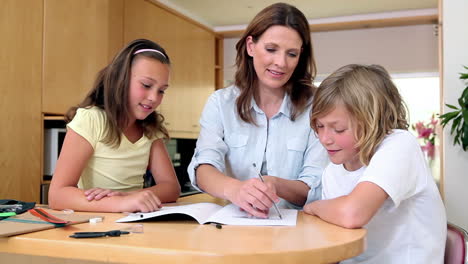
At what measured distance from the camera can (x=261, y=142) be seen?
165 cm

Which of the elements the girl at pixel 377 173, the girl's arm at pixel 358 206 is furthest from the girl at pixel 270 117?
the girl's arm at pixel 358 206

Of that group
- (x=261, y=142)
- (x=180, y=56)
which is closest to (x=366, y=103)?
(x=261, y=142)

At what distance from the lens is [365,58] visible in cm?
537

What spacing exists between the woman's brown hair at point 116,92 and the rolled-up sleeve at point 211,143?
22cm

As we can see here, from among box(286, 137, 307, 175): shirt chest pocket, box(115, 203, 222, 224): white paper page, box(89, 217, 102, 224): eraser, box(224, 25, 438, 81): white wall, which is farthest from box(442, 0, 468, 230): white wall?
box(89, 217, 102, 224): eraser

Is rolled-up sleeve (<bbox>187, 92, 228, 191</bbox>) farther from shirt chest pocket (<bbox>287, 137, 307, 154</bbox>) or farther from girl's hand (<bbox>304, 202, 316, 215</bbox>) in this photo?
girl's hand (<bbox>304, 202, 316, 215</bbox>)

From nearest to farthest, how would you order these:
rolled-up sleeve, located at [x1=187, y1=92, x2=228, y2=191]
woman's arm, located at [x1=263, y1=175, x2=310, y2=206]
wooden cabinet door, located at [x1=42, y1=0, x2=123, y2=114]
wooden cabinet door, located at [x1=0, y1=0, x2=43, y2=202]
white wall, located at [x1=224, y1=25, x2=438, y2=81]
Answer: woman's arm, located at [x1=263, y1=175, x2=310, y2=206], rolled-up sleeve, located at [x1=187, y1=92, x2=228, y2=191], wooden cabinet door, located at [x1=0, y1=0, x2=43, y2=202], wooden cabinet door, located at [x1=42, y1=0, x2=123, y2=114], white wall, located at [x1=224, y1=25, x2=438, y2=81]

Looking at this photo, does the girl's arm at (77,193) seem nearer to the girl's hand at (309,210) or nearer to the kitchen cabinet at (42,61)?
the girl's hand at (309,210)

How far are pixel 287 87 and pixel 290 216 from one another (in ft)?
2.11

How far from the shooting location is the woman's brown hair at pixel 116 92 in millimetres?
1589

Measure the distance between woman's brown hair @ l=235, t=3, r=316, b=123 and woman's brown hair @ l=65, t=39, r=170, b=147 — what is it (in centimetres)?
28

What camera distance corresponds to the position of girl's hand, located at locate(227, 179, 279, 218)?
3.76 feet

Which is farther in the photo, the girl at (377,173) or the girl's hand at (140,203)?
the girl's hand at (140,203)

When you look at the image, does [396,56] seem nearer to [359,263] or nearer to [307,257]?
[359,263]
